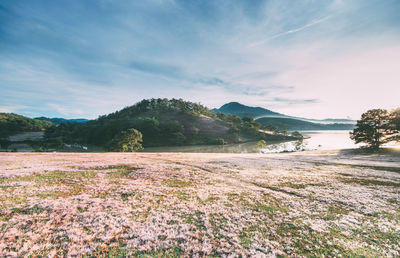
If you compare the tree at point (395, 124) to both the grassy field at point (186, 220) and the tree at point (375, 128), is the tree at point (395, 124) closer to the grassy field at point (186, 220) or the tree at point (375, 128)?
the tree at point (375, 128)

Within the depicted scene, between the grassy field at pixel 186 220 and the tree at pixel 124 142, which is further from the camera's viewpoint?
the tree at pixel 124 142

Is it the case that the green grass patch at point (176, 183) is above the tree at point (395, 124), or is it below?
below

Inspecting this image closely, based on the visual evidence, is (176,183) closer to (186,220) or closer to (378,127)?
(186,220)

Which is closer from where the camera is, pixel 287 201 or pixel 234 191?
pixel 287 201

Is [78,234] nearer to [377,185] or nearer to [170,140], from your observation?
[377,185]

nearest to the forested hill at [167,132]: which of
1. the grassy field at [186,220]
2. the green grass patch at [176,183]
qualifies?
the green grass patch at [176,183]

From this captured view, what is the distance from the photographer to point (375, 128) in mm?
52000

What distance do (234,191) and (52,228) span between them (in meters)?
12.7

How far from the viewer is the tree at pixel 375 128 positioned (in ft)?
166

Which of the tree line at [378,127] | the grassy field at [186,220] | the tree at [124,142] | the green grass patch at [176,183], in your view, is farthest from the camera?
the tree at [124,142]

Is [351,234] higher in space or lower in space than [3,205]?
lower

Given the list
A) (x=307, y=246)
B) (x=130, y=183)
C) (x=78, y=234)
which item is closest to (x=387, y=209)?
(x=307, y=246)

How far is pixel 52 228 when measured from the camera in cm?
763

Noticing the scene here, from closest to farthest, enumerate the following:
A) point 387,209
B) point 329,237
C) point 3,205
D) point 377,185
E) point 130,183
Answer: point 329,237
point 3,205
point 387,209
point 130,183
point 377,185
